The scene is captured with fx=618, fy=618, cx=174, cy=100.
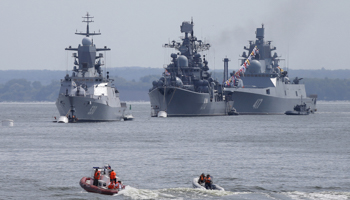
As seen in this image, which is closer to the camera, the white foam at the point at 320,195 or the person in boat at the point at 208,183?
the white foam at the point at 320,195

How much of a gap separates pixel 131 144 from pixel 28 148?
9402 mm

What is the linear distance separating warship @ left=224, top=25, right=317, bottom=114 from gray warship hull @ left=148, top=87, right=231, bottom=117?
10625mm

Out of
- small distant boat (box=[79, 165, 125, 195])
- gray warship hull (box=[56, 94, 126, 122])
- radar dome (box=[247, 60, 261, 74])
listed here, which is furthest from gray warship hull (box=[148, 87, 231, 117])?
small distant boat (box=[79, 165, 125, 195])

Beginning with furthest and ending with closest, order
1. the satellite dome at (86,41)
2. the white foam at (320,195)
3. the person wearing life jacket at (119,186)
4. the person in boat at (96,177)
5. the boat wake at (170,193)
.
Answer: the satellite dome at (86,41) → the person in boat at (96,177) → the person wearing life jacket at (119,186) → the boat wake at (170,193) → the white foam at (320,195)

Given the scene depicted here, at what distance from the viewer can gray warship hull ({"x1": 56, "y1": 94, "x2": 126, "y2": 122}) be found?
78.7 metres

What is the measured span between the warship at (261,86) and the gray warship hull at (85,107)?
37555 millimetres

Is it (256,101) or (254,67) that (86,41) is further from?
(254,67)

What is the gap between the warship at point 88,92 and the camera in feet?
261

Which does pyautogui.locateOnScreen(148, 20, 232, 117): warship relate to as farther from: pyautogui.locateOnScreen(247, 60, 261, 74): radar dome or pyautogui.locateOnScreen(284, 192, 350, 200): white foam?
pyautogui.locateOnScreen(284, 192, 350, 200): white foam

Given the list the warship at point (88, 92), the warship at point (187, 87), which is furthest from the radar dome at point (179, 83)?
the warship at point (88, 92)

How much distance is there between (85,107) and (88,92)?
13.0 ft

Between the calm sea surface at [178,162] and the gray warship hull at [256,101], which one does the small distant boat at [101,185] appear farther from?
the gray warship hull at [256,101]

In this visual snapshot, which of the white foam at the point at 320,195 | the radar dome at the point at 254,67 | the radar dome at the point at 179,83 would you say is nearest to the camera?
the white foam at the point at 320,195

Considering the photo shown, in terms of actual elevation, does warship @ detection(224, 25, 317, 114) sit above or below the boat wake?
above
